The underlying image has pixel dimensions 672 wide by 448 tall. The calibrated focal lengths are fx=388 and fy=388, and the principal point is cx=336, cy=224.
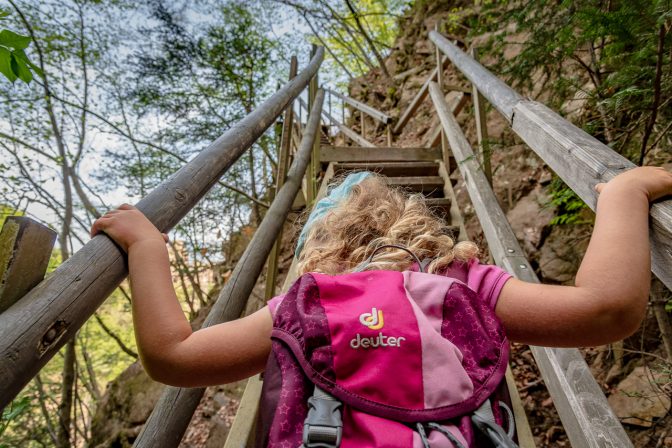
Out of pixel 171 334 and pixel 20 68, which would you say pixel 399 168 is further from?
pixel 171 334

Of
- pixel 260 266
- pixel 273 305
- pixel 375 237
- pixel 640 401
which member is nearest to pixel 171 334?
pixel 273 305

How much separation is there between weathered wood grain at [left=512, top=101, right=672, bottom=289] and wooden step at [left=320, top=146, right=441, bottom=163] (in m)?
2.85

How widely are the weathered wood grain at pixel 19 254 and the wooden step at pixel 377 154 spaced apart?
3973 mm

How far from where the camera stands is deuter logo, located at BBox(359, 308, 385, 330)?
72 cm

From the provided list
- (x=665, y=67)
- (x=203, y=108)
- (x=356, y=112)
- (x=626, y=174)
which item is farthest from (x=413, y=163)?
(x=356, y=112)

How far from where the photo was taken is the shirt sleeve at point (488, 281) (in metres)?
0.88

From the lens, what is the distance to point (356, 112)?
12.5 m

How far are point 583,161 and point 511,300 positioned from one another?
457 millimetres

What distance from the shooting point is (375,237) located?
1.17 m

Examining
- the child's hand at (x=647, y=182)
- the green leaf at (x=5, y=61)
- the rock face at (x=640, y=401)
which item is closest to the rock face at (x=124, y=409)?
the rock face at (x=640, y=401)

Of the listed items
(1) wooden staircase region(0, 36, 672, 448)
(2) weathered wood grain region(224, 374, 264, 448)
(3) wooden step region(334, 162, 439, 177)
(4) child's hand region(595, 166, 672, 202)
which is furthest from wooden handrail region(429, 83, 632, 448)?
(3) wooden step region(334, 162, 439, 177)

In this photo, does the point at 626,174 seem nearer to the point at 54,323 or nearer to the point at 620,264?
the point at 620,264

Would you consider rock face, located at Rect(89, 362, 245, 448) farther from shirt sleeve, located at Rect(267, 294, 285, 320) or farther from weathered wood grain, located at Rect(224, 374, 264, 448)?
→ shirt sleeve, located at Rect(267, 294, 285, 320)

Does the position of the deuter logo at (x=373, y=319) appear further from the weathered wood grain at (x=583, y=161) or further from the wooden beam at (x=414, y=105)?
the wooden beam at (x=414, y=105)
